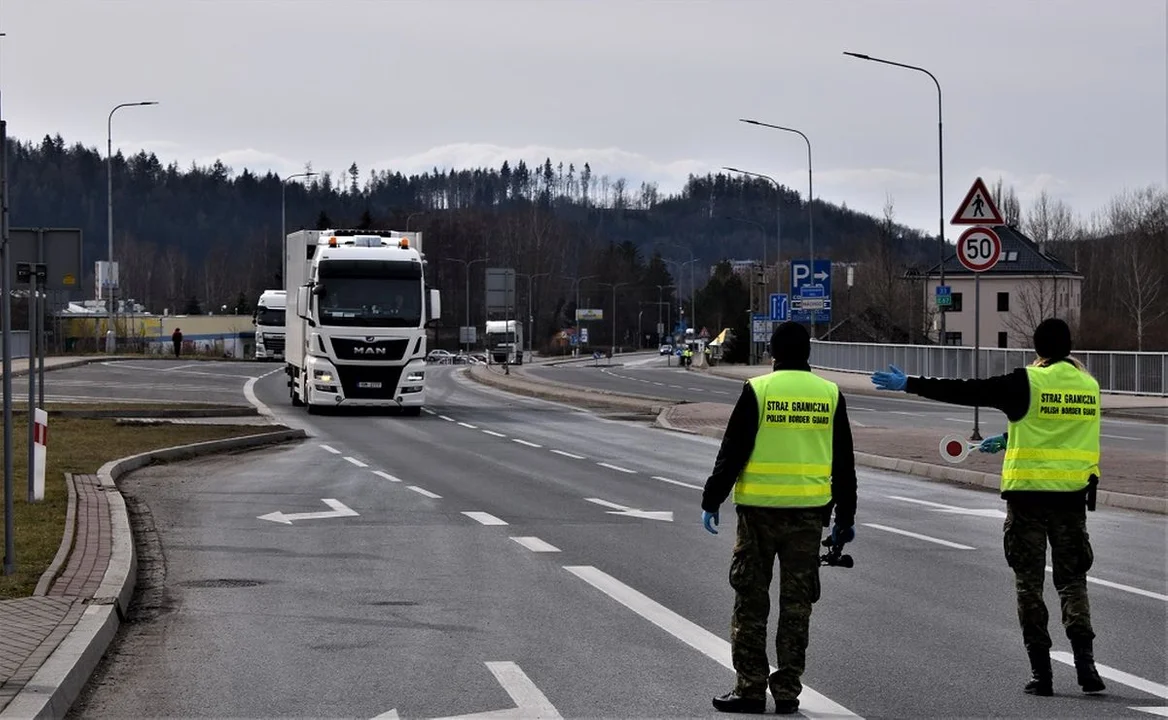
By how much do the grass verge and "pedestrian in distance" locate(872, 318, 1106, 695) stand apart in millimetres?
5923

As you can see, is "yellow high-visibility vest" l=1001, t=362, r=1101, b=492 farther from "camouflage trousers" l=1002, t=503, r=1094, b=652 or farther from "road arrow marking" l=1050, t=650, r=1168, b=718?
"road arrow marking" l=1050, t=650, r=1168, b=718

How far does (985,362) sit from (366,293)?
1043 inches

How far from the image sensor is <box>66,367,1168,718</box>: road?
24.3 ft

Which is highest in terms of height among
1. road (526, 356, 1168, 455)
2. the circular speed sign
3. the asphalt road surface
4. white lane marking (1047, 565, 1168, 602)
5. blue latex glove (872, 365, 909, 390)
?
the circular speed sign

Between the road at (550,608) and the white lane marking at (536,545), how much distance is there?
0.19 ft

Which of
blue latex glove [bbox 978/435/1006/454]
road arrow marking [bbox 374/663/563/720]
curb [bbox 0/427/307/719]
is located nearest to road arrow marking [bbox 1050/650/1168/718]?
blue latex glove [bbox 978/435/1006/454]

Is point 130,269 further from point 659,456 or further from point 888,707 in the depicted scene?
point 888,707

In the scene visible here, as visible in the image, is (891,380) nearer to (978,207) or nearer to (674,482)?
(674,482)

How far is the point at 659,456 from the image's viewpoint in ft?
81.3

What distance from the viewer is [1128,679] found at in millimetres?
7840

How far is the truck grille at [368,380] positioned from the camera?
1339 inches

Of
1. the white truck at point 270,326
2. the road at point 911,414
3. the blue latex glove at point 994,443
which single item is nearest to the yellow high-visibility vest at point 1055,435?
the blue latex glove at point 994,443

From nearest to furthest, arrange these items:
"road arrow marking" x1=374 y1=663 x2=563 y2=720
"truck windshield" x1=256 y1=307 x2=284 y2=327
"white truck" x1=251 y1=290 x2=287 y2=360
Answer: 1. "road arrow marking" x1=374 y1=663 x2=563 y2=720
2. "white truck" x1=251 y1=290 x2=287 y2=360
3. "truck windshield" x1=256 y1=307 x2=284 y2=327

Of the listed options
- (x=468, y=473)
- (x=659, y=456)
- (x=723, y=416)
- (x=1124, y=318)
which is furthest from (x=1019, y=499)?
(x=1124, y=318)
